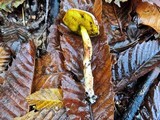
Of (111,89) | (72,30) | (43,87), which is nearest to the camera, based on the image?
(111,89)

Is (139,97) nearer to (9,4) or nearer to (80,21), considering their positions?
(80,21)

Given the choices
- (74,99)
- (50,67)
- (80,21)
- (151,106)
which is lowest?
(151,106)

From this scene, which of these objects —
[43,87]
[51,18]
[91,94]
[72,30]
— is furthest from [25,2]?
[91,94]

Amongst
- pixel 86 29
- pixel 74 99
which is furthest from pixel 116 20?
pixel 74 99

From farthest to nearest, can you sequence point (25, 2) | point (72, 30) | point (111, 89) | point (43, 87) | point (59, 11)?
1. point (25, 2)
2. point (59, 11)
3. point (72, 30)
4. point (43, 87)
5. point (111, 89)

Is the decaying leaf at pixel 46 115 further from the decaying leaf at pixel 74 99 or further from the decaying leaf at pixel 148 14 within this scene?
the decaying leaf at pixel 148 14

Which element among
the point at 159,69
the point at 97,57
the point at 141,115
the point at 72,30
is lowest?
the point at 141,115

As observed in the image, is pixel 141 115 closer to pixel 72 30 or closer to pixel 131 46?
pixel 131 46
